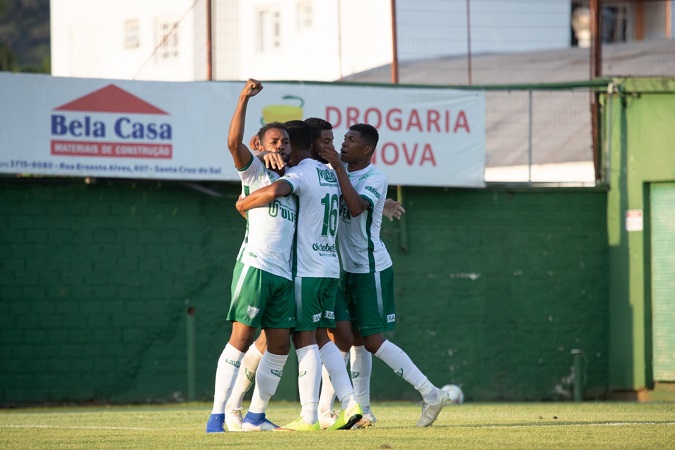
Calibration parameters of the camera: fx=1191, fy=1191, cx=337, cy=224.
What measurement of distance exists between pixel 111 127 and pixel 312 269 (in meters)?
6.06

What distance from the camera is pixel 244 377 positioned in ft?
28.9

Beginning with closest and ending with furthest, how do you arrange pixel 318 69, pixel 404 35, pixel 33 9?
pixel 404 35 < pixel 318 69 < pixel 33 9

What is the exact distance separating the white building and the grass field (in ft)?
17.7

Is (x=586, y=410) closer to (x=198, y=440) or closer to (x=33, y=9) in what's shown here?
(x=198, y=440)

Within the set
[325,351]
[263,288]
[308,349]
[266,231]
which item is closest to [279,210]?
[266,231]

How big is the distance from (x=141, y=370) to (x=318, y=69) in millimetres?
10851

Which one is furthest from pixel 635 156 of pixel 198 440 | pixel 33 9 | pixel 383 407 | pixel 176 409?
pixel 33 9

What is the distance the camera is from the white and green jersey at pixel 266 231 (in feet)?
27.3

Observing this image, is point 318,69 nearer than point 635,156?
No

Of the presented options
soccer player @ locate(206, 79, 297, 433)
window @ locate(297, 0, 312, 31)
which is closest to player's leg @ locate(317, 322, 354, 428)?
soccer player @ locate(206, 79, 297, 433)

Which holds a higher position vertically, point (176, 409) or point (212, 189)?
point (212, 189)

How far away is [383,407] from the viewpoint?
13.5m

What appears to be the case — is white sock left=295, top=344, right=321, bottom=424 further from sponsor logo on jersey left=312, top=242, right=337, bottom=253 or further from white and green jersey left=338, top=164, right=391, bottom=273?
white and green jersey left=338, top=164, right=391, bottom=273

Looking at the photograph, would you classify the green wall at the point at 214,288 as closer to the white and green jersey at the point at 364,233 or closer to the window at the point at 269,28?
the white and green jersey at the point at 364,233
